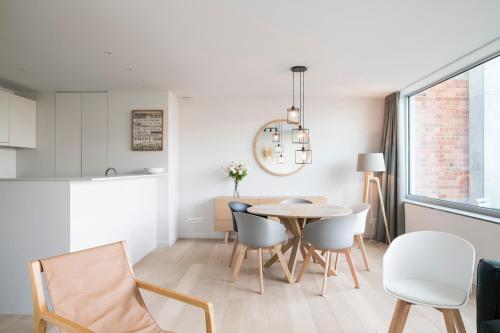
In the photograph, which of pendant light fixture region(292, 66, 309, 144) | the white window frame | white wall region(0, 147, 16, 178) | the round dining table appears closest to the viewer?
the white window frame

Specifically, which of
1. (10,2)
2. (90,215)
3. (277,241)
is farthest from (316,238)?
(10,2)

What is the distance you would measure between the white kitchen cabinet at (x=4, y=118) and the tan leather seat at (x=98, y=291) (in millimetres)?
3690

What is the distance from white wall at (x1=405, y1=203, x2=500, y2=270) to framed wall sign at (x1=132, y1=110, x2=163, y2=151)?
3.92m

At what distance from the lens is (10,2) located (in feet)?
7.63

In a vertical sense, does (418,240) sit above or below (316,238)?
Answer: above

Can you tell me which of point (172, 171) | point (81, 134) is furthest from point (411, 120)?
point (81, 134)

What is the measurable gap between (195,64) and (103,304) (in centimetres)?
279

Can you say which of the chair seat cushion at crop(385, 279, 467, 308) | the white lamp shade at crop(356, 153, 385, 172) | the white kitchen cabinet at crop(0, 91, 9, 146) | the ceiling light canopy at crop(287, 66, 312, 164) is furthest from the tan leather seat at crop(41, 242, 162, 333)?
the white lamp shade at crop(356, 153, 385, 172)

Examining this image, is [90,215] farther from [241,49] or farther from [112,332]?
[241,49]

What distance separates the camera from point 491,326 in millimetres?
1521

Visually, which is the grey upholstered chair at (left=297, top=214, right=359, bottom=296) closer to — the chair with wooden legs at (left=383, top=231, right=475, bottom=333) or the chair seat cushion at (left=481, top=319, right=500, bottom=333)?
the chair with wooden legs at (left=383, top=231, right=475, bottom=333)

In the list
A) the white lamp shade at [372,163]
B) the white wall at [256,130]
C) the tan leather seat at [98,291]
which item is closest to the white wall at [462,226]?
the white lamp shade at [372,163]

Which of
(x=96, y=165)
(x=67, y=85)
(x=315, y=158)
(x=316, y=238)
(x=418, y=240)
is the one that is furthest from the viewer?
(x=315, y=158)

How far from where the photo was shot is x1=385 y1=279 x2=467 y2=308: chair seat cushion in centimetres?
173
